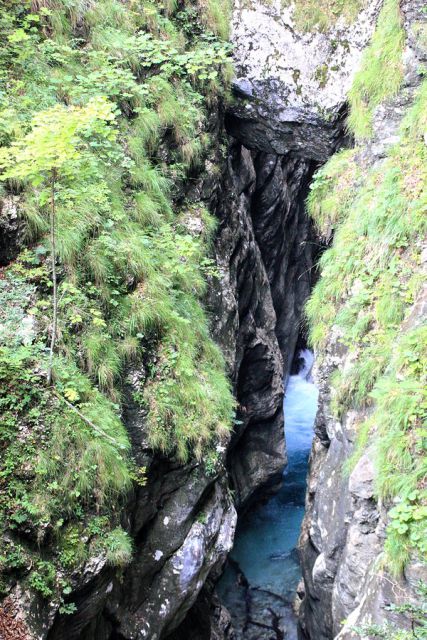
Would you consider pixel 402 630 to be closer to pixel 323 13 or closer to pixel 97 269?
pixel 97 269

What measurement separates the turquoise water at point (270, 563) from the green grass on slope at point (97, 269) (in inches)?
200

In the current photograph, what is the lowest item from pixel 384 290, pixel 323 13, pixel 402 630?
pixel 402 630

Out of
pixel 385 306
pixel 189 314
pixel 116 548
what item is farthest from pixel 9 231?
pixel 385 306

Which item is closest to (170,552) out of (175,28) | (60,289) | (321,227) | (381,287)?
(60,289)

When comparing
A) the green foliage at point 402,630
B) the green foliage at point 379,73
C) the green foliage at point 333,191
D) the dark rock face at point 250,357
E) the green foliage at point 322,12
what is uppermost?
the green foliage at point 322,12

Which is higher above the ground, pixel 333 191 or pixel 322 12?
pixel 322 12

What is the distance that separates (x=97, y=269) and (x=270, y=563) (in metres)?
7.94

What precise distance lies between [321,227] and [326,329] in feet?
6.89

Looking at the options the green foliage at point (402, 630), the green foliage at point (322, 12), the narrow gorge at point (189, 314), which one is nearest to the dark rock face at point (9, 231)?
the narrow gorge at point (189, 314)

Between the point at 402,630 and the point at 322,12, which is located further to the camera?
the point at 322,12

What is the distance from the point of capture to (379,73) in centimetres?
877

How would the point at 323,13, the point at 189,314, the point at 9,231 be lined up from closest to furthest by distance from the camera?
the point at 9,231 → the point at 189,314 → the point at 323,13

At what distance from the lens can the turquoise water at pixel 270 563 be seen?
10273 mm

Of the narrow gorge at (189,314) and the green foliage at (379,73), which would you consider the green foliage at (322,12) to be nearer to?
the narrow gorge at (189,314)
